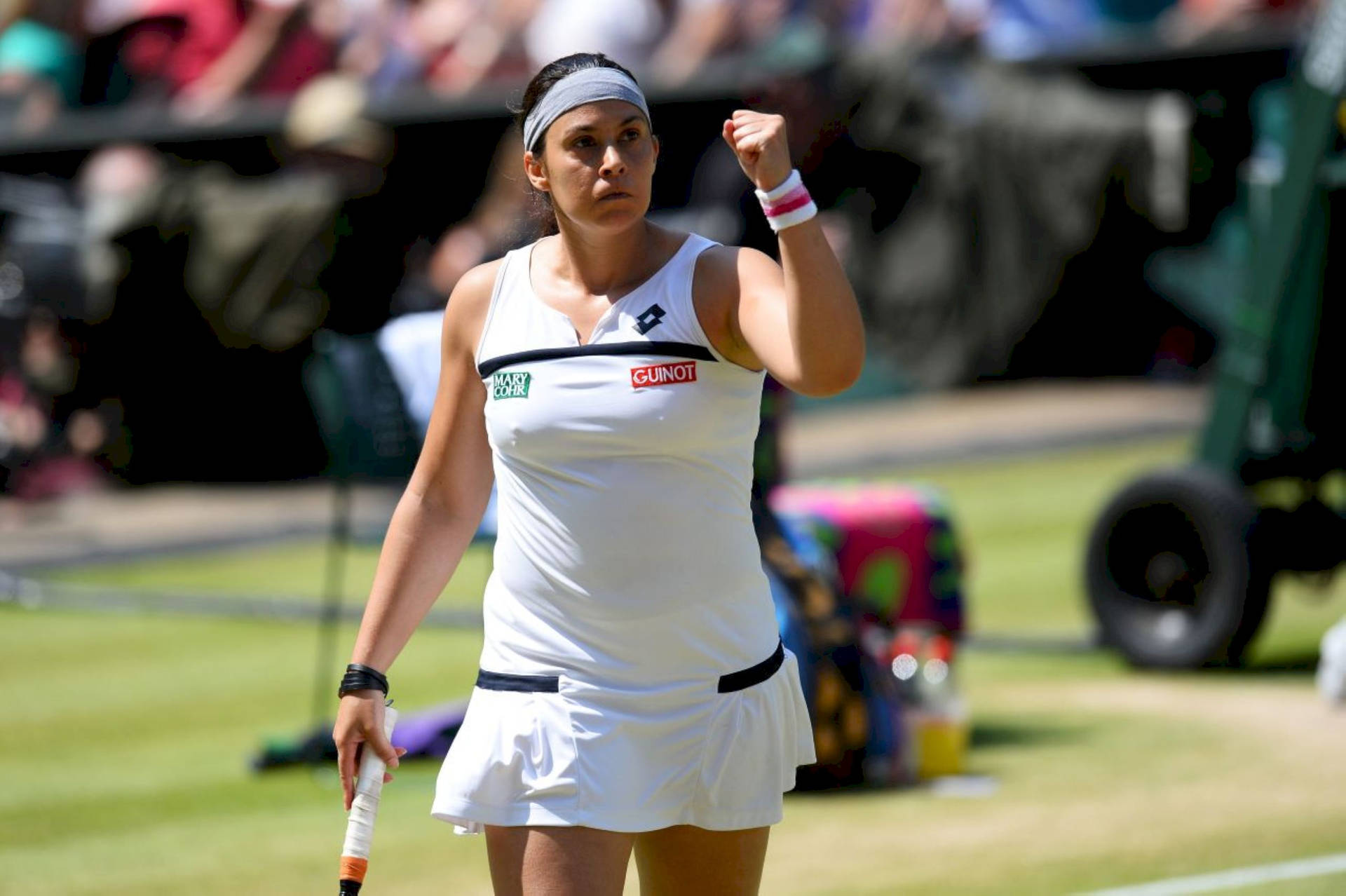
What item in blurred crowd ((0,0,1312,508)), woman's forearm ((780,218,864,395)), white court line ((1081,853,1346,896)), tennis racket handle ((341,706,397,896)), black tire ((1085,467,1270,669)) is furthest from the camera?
blurred crowd ((0,0,1312,508))

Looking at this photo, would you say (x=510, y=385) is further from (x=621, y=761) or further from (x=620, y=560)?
(x=621, y=761)

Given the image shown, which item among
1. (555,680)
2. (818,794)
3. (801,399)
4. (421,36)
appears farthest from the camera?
(421,36)

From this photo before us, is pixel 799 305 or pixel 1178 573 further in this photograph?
pixel 1178 573

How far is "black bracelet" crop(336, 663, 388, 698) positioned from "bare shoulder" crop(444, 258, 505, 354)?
621 millimetres

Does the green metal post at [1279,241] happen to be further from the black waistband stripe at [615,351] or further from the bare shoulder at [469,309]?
the black waistband stripe at [615,351]

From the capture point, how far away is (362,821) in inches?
162

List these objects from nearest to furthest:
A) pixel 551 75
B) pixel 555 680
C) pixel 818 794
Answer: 1. pixel 555 680
2. pixel 551 75
3. pixel 818 794

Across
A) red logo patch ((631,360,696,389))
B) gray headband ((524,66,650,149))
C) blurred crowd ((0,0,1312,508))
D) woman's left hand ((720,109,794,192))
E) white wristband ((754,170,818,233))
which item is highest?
blurred crowd ((0,0,1312,508))

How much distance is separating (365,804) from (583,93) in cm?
136

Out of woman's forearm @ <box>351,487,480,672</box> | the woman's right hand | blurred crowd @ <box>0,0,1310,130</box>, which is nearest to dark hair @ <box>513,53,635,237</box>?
woman's forearm @ <box>351,487,480,672</box>

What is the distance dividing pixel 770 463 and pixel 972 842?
76.1 inches

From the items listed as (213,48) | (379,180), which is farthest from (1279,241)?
(213,48)

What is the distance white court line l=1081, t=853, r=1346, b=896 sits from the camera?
6371 millimetres

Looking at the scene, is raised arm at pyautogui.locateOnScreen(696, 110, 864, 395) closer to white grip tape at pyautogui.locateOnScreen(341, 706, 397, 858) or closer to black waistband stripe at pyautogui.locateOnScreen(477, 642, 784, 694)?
black waistband stripe at pyautogui.locateOnScreen(477, 642, 784, 694)
